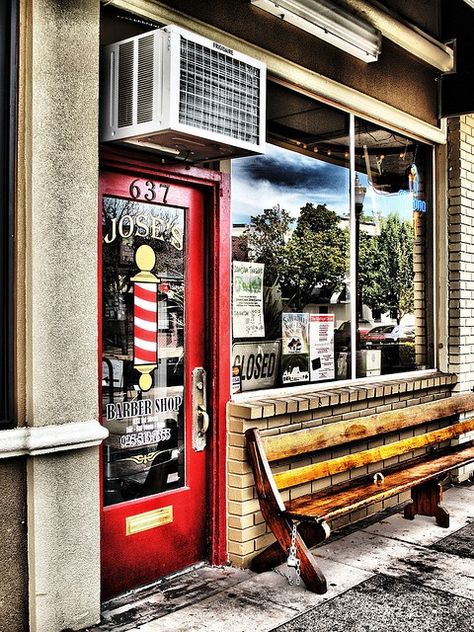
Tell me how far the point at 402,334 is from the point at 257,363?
215cm

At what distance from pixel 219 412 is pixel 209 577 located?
1.02m

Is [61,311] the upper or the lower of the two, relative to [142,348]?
upper

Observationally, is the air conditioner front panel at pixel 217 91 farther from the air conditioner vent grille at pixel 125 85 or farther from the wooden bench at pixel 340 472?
the wooden bench at pixel 340 472

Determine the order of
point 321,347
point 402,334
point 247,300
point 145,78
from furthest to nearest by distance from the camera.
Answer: point 402,334 → point 321,347 → point 247,300 → point 145,78

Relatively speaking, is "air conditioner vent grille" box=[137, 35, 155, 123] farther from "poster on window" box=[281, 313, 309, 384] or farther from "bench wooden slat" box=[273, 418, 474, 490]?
"bench wooden slat" box=[273, 418, 474, 490]

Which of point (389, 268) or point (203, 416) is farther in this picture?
point (389, 268)

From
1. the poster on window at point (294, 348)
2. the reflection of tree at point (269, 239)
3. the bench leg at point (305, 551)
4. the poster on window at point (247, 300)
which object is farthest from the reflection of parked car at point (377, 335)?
the bench leg at point (305, 551)

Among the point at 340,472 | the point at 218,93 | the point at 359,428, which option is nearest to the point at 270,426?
the point at 340,472

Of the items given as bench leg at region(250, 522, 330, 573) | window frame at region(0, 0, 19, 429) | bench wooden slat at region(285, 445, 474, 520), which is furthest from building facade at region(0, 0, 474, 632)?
bench wooden slat at region(285, 445, 474, 520)

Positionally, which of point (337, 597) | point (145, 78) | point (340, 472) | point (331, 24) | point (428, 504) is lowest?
point (337, 597)

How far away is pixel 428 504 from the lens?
5871mm

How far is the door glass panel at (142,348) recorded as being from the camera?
432cm

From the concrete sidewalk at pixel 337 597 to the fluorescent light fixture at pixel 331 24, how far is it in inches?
144

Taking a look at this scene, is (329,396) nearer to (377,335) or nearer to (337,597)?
(377,335)
